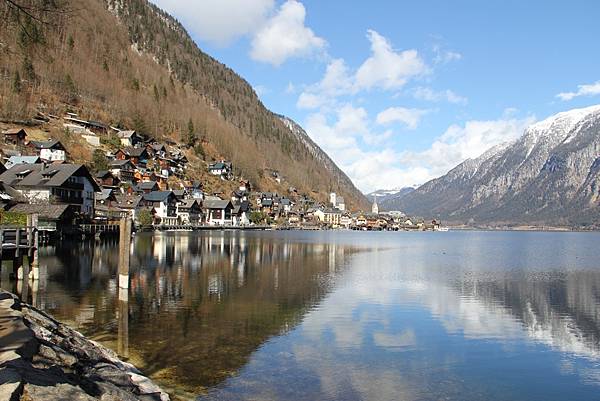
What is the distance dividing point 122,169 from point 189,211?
24705 millimetres

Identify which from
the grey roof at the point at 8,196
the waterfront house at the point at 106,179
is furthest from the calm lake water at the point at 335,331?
the waterfront house at the point at 106,179

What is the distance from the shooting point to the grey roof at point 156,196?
148125 millimetres

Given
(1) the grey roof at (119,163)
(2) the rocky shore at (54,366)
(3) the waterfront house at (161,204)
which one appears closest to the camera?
(2) the rocky shore at (54,366)

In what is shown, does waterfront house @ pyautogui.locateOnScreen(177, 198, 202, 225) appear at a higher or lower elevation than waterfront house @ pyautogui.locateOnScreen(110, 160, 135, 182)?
lower

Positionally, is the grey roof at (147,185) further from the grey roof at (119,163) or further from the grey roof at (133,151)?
the grey roof at (133,151)

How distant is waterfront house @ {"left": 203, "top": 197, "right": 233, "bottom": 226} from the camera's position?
181 meters

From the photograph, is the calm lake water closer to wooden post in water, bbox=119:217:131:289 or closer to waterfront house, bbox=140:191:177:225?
wooden post in water, bbox=119:217:131:289

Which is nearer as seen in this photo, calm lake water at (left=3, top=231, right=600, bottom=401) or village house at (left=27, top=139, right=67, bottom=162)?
calm lake water at (left=3, top=231, right=600, bottom=401)

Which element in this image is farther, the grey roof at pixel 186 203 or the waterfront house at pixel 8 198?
the grey roof at pixel 186 203

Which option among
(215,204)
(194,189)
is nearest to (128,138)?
(194,189)

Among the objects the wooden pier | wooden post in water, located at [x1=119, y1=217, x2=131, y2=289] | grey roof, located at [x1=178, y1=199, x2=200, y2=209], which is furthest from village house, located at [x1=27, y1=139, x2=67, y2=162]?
wooden post in water, located at [x1=119, y1=217, x2=131, y2=289]

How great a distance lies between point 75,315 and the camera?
1030 inches

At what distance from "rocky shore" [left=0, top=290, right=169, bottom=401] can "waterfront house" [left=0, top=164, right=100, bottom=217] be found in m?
65.3

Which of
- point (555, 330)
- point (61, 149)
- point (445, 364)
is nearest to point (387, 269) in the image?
point (555, 330)
